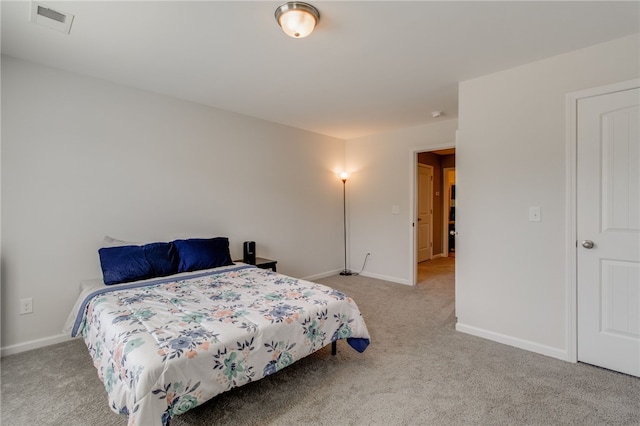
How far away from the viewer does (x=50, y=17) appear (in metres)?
1.94

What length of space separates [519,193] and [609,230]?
0.63 metres

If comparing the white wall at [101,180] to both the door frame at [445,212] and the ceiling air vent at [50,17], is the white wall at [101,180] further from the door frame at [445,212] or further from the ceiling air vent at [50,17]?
the door frame at [445,212]

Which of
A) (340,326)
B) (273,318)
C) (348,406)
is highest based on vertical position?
(273,318)

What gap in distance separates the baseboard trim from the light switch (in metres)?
1.03

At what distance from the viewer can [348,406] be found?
1812mm

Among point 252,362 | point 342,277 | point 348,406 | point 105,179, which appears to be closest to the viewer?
point 252,362

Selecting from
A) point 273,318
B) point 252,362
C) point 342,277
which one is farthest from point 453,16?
point 342,277

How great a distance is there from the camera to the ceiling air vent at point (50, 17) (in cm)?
186

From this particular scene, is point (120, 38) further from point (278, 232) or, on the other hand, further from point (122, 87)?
point (278, 232)

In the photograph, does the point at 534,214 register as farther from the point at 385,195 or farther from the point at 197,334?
the point at 197,334

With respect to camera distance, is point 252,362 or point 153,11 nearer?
point 252,362

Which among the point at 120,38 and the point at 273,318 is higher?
the point at 120,38

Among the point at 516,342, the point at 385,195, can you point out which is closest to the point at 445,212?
the point at 385,195

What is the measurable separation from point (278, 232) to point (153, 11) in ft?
9.68
